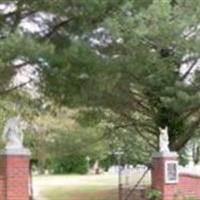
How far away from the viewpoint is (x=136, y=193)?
76.0 feet

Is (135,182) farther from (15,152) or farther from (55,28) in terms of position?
(55,28)

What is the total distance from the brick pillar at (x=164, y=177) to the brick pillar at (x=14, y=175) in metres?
4.59

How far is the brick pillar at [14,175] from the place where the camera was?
16.5 meters

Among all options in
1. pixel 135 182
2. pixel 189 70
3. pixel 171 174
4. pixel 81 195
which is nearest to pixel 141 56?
pixel 189 70

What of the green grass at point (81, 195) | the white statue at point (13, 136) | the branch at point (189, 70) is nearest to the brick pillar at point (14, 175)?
the white statue at point (13, 136)

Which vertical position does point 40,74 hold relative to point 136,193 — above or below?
above

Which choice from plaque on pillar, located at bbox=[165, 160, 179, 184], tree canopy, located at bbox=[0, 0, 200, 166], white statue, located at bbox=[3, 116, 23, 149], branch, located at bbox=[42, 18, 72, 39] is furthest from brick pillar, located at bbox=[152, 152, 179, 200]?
branch, located at bbox=[42, 18, 72, 39]

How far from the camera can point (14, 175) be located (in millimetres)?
16531

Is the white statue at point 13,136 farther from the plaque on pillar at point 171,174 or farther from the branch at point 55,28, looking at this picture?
the plaque on pillar at point 171,174

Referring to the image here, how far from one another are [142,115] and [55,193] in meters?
11.3

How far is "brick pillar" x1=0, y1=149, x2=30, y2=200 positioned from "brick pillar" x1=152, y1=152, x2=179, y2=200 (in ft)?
15.1

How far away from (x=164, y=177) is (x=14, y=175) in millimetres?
4883

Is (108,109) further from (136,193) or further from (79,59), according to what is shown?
(79,59)

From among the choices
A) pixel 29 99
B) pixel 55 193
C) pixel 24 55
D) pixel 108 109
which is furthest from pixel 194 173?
pixel 55 193
